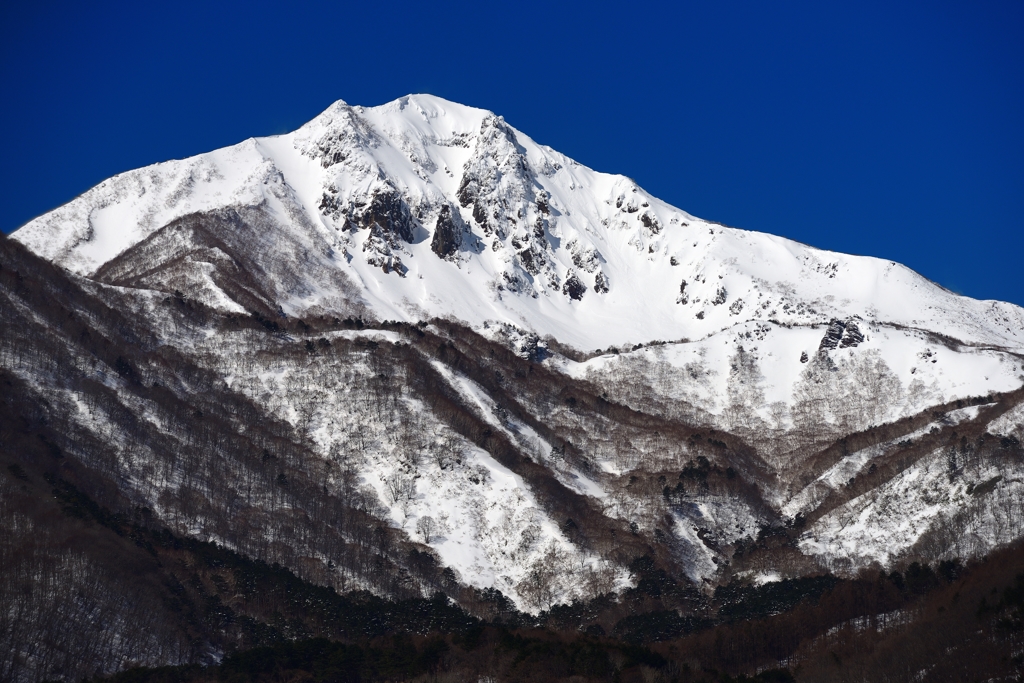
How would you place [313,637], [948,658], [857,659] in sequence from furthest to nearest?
[313,637] → [857,659] → [948,658]

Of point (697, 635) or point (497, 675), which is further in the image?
point (697, 635)

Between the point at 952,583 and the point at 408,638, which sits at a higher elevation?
the point at 952,583

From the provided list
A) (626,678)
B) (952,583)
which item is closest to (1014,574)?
(952,583)

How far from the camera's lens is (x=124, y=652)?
578 ft

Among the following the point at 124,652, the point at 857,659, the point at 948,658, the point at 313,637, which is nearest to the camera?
the point at 948,658

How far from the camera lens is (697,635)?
7628 inches

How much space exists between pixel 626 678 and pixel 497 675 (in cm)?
1722

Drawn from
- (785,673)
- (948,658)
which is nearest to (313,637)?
(785,673)

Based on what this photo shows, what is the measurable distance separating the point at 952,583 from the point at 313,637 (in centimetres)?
9789

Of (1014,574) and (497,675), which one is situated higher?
(1014,574)

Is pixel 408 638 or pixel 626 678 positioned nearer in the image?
pixel 626 678

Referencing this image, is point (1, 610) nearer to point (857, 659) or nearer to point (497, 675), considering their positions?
point (497, 675)

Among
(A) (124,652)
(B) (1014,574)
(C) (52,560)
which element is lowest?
(A) (124,652)

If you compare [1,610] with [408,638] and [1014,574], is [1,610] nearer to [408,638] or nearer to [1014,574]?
[408,638]
